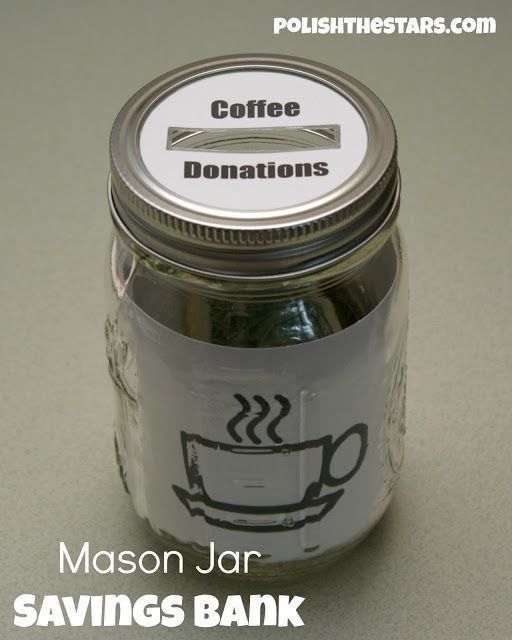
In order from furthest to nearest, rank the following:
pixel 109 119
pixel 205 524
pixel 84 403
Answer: pixel 109 119 → pixel 84 403 → pixel 205 524

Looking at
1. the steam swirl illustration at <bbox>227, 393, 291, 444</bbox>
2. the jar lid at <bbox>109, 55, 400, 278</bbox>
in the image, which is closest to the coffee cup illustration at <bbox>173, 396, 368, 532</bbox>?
the steam swirl illustration at <bbox>227, 393, 291, 444</bbox>

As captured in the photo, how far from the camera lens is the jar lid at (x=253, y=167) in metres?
0.72

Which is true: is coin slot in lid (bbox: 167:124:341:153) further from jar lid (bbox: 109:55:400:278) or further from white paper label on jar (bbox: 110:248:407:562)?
white paper label on jar (bbox: 110:248:407:562)

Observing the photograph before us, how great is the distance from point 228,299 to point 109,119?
561 millimetres

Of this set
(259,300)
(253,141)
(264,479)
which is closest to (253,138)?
(253,141)

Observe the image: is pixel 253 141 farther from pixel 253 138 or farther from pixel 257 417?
pixel 257 417

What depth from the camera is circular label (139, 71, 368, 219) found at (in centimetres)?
74

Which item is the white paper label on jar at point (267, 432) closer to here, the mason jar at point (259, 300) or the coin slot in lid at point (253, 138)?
the mason jar at point (259, 300)

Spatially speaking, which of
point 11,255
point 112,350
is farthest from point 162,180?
point 11,255

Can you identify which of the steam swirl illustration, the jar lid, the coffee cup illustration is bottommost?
the coffee cup illustration

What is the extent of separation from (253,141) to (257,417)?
17 centimetres

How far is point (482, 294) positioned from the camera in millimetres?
1090

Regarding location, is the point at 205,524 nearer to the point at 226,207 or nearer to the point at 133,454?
the point at 133,454

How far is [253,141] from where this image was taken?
2.60 ft
